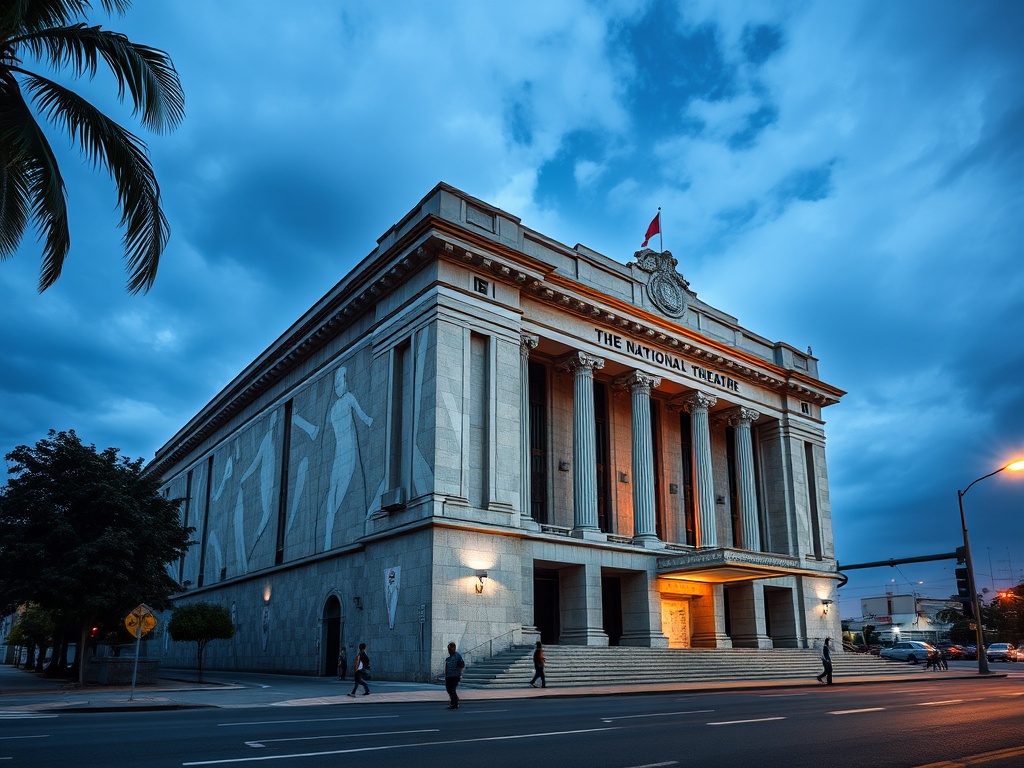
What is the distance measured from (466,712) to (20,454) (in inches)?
1016

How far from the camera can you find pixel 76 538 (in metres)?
33.2

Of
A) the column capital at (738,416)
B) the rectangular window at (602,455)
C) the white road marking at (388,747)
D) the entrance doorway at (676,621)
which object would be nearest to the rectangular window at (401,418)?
the rectangular window at (602,455)

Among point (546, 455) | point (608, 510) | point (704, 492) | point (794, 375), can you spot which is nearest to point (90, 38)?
point (546, 455)

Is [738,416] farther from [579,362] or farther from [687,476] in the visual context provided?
Answer: [579,362]

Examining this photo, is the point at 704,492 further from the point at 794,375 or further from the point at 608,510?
the point at 794,375

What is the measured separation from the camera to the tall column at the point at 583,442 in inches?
1512

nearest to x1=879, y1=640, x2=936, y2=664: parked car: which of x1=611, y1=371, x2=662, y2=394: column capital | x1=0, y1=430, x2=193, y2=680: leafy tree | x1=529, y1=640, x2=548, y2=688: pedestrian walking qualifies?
x1=611, y1=371, x2=662, y2=394: column capital

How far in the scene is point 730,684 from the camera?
30891 millimetres

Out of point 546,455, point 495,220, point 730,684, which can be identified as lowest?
point 730,684

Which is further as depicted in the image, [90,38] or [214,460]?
[214,460]

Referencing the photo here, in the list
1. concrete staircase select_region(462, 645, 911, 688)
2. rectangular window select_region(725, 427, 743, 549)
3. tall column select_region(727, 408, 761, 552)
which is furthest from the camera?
rectangular window select_region(725, 427, 743, 549)

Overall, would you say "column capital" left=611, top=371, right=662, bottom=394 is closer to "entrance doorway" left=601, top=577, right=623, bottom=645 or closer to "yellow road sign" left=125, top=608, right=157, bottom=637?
"entrance doorway" left=601, top=577, right=623, bottom=645

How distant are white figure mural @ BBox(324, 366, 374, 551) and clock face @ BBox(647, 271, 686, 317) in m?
17.2

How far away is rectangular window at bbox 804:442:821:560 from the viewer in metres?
51.6
